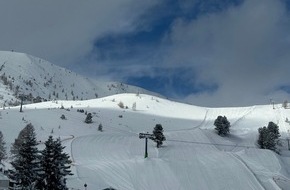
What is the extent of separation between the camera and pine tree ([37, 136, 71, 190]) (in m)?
46.5

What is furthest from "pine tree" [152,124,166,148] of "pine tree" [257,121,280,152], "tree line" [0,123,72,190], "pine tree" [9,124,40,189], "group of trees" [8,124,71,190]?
"pine tree" [9,124,40,189]

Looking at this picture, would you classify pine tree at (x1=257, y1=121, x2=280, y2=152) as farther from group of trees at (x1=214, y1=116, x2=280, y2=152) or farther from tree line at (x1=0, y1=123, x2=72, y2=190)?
tree line at (x1=0, y1=123, x2=72, y2=190)

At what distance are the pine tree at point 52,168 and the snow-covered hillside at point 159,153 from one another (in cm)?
1057

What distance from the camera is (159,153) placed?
293 feet

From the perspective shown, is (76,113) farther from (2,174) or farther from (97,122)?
(2,174)

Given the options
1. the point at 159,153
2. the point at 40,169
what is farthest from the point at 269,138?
the point at 40,169

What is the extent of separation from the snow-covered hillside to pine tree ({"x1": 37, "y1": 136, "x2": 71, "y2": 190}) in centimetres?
1057

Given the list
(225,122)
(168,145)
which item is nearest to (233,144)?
(225,122)

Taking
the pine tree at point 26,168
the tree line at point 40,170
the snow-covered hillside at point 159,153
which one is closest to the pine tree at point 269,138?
the snow-covered hillside at point 159,153

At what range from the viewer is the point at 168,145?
9925 centimetres

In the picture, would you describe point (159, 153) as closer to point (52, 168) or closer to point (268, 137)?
point (268, 137)

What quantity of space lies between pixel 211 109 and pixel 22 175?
14078cm

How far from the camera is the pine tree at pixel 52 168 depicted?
1831 inches

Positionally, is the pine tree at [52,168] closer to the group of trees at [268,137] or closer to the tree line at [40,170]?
the tree line at [40,170]
